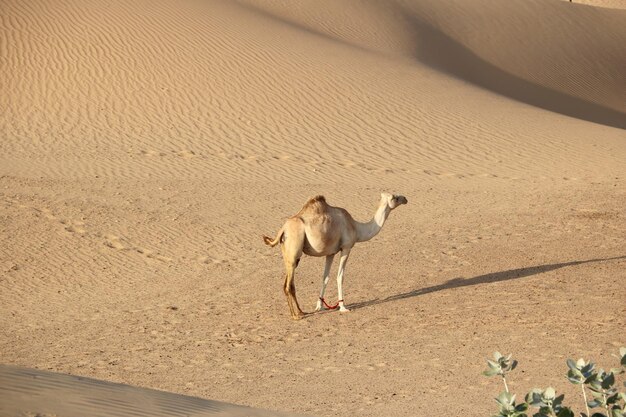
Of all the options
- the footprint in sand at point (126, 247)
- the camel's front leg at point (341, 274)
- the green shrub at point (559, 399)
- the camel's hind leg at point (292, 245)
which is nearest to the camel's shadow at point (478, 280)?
the camel's front leg at point (341, 274)

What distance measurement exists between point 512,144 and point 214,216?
8989 mm

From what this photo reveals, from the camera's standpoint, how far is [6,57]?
27.5 m

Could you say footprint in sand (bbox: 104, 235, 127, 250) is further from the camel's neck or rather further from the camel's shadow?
the camel's neck

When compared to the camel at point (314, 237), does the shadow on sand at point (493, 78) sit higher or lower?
higher

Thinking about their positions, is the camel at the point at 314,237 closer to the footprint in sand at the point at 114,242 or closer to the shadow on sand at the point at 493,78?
the footprint in sand at the point at 114,242

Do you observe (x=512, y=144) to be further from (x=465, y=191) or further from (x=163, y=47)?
(x=163, y=47)

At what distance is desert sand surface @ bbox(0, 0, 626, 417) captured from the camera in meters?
10.7

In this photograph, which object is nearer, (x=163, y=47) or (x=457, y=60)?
(x=163, y=47)

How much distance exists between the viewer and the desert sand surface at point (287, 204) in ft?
35.1

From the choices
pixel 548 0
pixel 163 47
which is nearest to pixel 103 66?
pixel 163 47

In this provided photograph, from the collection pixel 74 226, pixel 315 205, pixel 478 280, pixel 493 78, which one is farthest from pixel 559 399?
pixel 493 78

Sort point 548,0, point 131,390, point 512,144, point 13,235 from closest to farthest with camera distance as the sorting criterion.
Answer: point 131,390 → point 13,235 → point 512,144 → point 548,0

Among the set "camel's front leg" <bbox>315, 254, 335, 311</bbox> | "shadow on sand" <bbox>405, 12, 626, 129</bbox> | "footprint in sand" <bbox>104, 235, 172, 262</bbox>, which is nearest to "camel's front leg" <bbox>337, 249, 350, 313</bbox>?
"camel's front leg" <bbox>315, 254, 335, 311</bbox>

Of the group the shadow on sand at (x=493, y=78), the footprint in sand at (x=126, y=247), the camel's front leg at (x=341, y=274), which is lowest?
the camel's front leg at (x=341, y=274)
